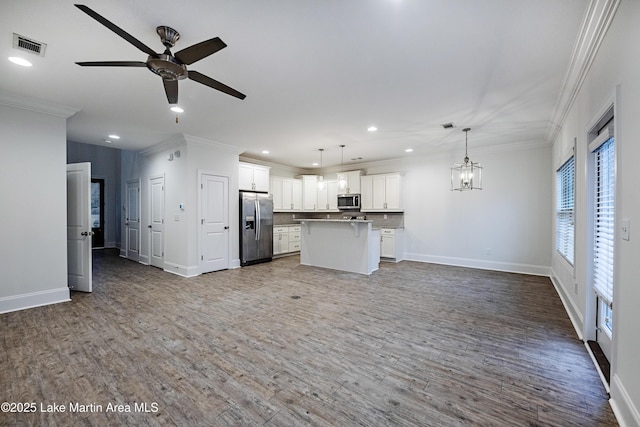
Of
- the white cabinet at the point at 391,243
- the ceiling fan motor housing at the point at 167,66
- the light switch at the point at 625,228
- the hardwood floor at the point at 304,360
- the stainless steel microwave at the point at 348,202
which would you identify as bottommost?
the hardwood floor at the point at 304,360

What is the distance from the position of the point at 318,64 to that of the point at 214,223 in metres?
4.19

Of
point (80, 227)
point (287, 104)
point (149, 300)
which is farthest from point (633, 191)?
point (80, 227)

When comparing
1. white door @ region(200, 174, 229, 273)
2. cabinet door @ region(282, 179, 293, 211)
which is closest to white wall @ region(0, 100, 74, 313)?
white door @ region(200, 174, 229, 273)

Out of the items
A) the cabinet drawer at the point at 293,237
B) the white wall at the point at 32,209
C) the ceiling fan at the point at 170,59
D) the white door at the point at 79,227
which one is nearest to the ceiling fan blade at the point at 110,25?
the ceiling fan at the point at 170,59

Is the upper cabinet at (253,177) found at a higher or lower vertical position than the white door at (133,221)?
higher

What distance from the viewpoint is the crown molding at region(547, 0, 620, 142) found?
1867mm

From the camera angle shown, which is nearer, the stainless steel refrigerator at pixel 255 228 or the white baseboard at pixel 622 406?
the white baseboard at pixel 622 406

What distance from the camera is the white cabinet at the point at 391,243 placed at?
6.83 m

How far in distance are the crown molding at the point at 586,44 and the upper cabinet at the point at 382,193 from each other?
383 centimetres

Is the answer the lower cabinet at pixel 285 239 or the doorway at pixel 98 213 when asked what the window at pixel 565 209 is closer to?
the lower cabinet at pixel 285 239

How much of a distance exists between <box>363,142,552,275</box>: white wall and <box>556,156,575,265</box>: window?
0.92 metres

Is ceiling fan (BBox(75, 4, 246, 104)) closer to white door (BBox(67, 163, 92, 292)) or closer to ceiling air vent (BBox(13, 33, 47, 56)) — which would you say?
ceiling air vent (BBox(13, 33, 47, 56))

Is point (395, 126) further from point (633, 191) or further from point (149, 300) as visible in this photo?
point (149, 300)

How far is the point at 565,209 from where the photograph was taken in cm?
406
